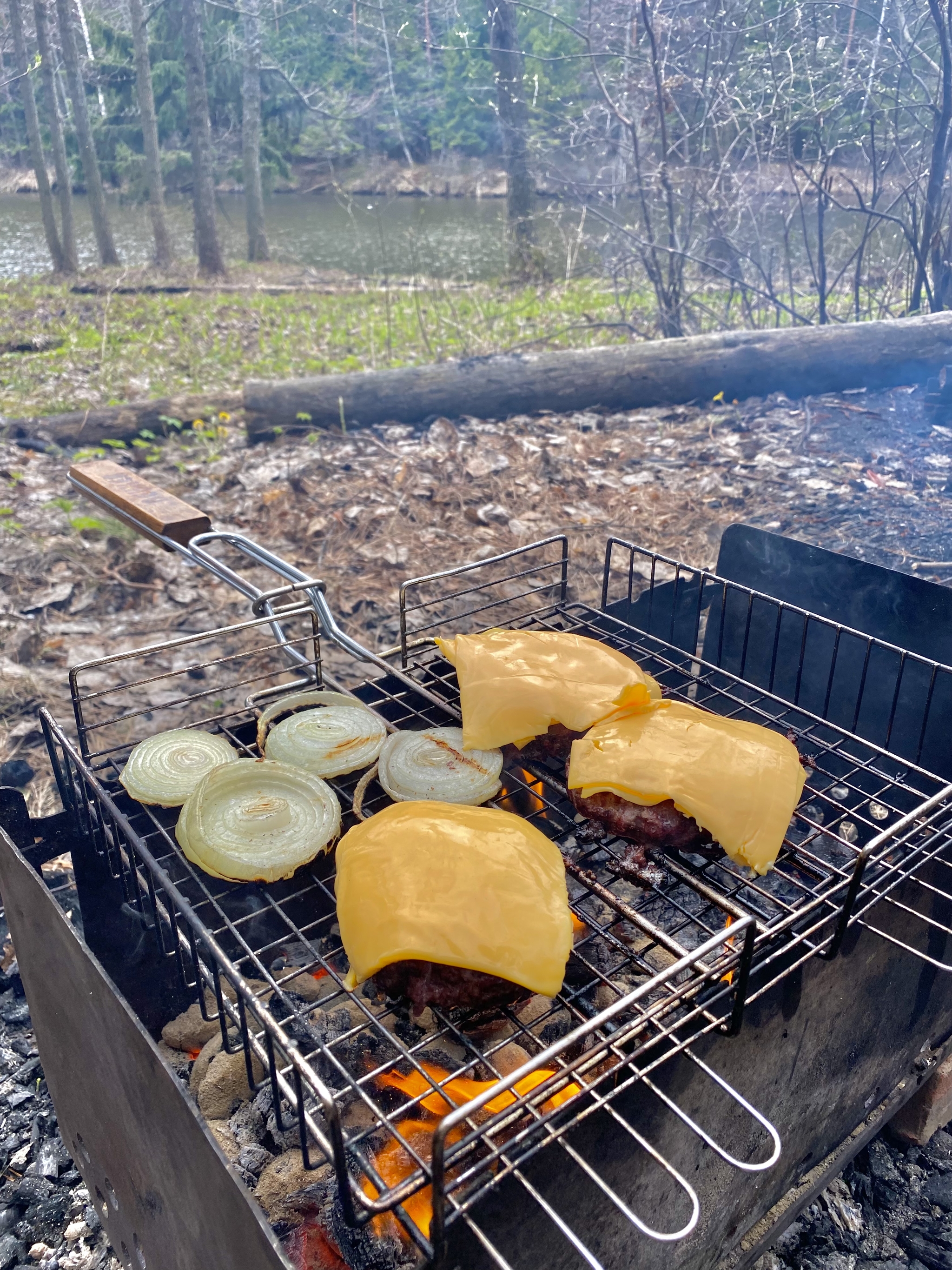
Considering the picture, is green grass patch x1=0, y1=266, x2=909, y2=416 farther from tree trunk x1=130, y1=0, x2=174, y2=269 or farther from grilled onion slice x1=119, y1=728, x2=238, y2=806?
grilled onion slice x1=119, y1=728, x2=238, y2=806

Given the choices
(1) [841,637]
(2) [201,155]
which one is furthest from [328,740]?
(2) [201,155]

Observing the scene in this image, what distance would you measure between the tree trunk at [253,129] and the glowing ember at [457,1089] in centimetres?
2187

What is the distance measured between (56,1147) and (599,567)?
199 inches

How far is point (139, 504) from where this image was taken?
3.42m

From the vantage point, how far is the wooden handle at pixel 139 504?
329cm

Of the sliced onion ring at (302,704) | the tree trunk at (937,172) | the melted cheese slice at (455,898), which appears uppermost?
the tree trunk at (937,172)

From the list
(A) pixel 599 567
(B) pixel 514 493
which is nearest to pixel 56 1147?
(A) pixel 599 567

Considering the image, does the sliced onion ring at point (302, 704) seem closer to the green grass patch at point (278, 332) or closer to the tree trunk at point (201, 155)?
the green grass patch at point (278, 332)

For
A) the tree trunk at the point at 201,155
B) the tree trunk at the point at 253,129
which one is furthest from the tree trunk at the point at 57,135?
the tree trunk at the point at 253,129

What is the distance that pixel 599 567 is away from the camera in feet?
22.5

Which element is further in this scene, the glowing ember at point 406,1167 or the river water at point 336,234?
the river water at point 336,234

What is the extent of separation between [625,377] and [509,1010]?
28.0 ft

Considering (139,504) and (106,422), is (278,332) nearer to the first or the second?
(106,422)

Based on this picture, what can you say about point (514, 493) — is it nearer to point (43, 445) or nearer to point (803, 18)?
point (43, 445)
